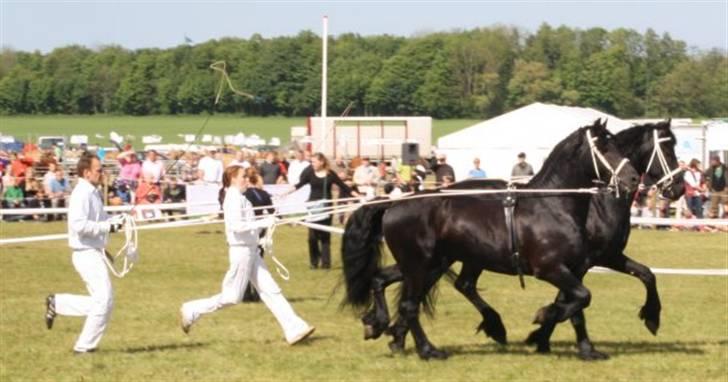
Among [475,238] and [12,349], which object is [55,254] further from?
[475,238]

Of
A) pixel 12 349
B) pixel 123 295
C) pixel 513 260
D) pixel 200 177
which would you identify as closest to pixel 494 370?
pixel 513 260

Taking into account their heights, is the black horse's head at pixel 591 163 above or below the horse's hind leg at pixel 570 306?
above

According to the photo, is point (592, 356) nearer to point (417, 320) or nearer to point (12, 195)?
point (417, 320)

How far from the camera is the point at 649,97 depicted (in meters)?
63.7

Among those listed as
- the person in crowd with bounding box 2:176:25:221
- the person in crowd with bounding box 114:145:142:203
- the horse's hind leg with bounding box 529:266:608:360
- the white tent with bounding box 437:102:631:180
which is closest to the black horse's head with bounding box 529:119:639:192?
the horse's hind leg with bounding box 529:266:608:360

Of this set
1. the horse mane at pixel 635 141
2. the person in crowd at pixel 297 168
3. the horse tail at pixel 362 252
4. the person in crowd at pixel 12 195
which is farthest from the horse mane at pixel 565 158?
the person in crowd at pixel 12 195

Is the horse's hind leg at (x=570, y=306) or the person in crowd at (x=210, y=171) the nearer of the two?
the horse's hind leg at (x=570, y=306)

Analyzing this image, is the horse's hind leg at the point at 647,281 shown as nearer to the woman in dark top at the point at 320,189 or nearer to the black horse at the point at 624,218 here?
the black horse at the point at 624,218

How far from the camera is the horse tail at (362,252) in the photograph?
1157 centimetres

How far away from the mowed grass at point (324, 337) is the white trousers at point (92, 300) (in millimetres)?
209

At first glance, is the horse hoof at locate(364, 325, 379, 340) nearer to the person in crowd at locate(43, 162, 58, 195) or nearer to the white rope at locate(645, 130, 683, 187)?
the white rope at locate(645, 130, 683, 187)

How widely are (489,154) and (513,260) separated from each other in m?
27.7

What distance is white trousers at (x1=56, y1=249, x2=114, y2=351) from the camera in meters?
10.6

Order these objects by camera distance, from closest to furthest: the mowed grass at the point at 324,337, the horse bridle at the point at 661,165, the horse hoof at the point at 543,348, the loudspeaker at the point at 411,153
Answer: the mowed grass at the point at 324,337 → the horse bridle at the point at 661,165 → the horse hoof at the point at 543,348 → the loudspeaker at the point at 411,153
